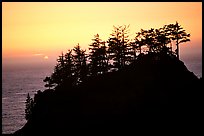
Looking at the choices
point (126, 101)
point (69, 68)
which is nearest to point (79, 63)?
point (69, 68)

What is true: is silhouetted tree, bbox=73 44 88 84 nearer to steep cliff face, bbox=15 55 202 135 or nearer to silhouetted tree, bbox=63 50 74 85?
silhouetted tree, bbox=63 50 74 85

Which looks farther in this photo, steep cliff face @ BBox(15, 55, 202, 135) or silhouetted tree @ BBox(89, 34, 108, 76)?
silhouetted tree @ BBox(89, 34, 108, 76)

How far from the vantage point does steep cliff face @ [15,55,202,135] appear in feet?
98.6

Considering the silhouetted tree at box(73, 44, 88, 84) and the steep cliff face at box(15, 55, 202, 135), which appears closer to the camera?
the steep cliff face at box(15, 55, 202, 135)

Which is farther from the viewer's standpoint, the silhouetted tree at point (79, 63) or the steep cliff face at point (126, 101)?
the silhouetted tree at point (79, 63)

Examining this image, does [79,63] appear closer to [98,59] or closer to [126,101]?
[98,59]

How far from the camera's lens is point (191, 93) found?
32469 millimetres

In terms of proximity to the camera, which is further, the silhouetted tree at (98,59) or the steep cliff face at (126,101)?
the silhouetted tree at (98,59)

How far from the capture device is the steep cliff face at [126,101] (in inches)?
1183

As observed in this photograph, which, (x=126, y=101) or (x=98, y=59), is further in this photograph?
(x=98, y=59)

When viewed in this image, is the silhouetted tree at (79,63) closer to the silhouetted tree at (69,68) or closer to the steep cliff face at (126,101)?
the silhouetted tree at (69,68)

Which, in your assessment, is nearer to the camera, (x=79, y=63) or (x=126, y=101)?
(x=126, y=101)

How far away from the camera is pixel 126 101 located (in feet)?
107

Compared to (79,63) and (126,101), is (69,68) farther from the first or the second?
(126,101)
